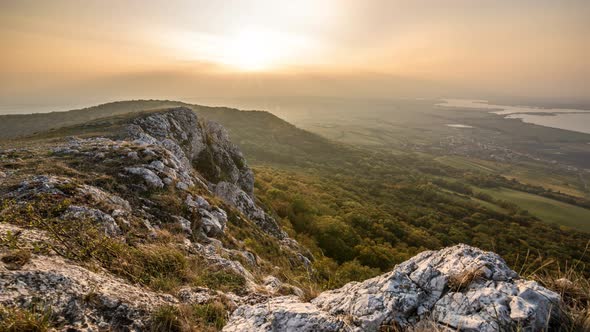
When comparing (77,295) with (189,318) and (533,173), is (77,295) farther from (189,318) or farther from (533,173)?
(533,173)

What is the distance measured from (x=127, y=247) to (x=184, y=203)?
4.88 metres

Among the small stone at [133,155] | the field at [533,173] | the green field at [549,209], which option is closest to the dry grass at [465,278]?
the small stone at [133,155]

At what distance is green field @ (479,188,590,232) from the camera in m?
86.3

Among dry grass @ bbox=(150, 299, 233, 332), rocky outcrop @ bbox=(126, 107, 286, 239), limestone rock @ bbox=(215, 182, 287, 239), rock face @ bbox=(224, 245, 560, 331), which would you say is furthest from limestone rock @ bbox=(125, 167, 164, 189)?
limestone rock @ bbox=(215, 182, 287, 239)

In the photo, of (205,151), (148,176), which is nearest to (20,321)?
(148,176)

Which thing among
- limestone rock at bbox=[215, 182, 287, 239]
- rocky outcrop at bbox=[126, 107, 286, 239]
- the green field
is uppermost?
rocky outcrop at bbox=[126, 107, 286, 239]

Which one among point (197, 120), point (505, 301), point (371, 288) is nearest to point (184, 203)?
point (371, 288)

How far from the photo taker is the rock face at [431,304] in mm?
3965

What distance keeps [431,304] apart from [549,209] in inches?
5294

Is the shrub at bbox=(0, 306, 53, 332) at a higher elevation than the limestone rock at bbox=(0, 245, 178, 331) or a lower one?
higher

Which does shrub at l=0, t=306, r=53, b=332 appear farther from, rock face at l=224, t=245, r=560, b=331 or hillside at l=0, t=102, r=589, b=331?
rock face at l=224, t=245, r=560, b=331

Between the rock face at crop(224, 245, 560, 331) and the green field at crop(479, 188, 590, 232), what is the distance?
117 meters

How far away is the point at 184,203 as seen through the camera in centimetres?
1179

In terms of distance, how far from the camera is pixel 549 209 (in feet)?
315
